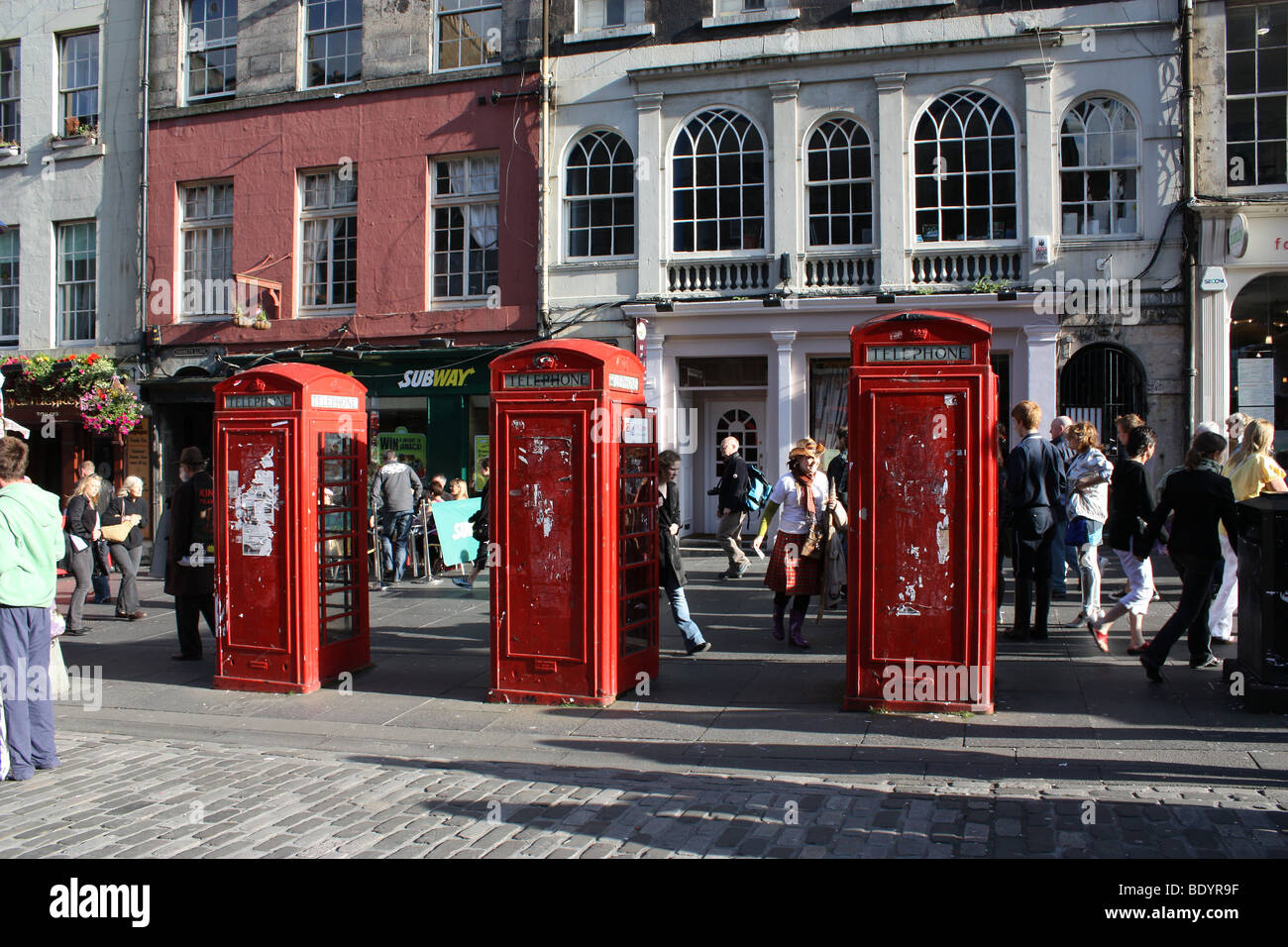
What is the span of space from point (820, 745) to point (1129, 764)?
184 centimetres

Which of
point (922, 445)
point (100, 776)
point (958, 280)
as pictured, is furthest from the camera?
point (958, 280)

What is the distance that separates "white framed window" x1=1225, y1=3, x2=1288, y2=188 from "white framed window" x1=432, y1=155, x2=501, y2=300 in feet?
38.9

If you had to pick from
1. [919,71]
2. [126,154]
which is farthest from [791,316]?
[126,154]

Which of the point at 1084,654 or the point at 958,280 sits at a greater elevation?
the point at 958,280

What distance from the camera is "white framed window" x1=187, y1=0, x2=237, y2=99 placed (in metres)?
20.6

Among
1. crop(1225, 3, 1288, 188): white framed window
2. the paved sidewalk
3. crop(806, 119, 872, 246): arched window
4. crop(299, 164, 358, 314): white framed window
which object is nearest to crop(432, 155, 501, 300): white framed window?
crop(299, 164, 358, 314): white framed window

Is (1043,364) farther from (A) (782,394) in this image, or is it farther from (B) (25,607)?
(B) (25,607)

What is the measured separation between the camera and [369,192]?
763 inches

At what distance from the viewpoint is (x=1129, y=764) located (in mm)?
6168

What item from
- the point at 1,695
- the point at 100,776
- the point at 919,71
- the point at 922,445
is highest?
the point at 919,71

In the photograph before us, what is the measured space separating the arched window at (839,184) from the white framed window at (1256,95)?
5258mm

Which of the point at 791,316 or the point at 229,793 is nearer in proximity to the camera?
the point at 229,793

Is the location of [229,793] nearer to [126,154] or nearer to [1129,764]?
[1129,764]

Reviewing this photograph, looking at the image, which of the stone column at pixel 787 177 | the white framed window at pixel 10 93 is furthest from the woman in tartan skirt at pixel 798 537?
the white framed window at pixel 10 93
